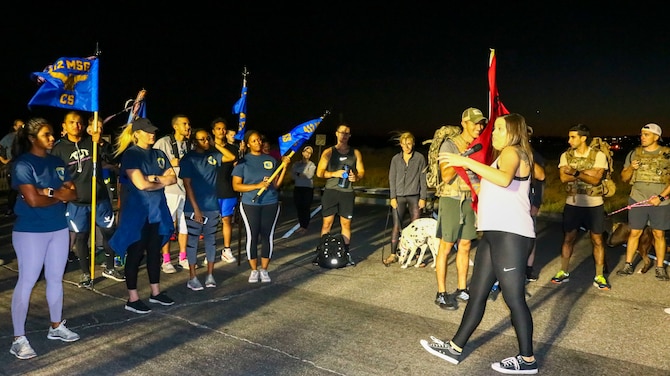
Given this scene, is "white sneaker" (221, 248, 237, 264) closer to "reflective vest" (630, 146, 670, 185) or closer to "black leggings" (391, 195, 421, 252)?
"black leggings" (391, 195, 421, 252)

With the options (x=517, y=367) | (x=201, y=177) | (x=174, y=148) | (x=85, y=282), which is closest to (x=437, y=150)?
(x=517, y=367)

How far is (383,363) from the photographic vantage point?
14.7 feet

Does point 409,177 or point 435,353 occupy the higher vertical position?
point 409,177

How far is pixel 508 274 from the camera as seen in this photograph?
4.24 metres

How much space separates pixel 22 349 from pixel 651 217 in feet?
23.7

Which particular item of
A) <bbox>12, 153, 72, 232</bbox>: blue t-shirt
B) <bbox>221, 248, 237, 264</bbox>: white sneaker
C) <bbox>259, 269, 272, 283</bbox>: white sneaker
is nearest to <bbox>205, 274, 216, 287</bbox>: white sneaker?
<bbox>259, 269, 272, 283</bbox>: white sneaker

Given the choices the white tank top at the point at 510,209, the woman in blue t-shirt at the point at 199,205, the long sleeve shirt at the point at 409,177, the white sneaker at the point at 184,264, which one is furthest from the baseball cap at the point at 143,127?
the long sleeve shirt at the point at 409,177

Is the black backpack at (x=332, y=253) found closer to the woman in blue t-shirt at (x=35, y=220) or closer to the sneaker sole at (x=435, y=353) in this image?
the sneaker sole at (x=435, y=353)

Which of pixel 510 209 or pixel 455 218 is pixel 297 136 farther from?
pixel 510 209

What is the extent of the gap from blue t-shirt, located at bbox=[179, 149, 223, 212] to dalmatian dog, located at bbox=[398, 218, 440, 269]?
105 inches

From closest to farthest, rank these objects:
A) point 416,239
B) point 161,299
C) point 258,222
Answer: point 161,299
point 258,222
point 416,239

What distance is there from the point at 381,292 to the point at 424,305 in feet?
2.19

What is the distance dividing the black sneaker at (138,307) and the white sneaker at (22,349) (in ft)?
4.14

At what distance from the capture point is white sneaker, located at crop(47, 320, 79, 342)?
15.8ft
